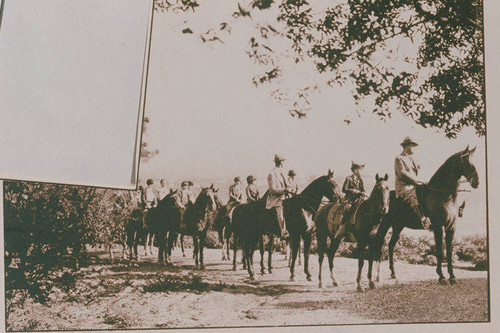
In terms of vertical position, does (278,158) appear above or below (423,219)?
above

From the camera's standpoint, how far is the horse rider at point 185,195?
3.19 metres

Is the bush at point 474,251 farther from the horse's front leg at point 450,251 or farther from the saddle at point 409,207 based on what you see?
the saddle at point 409,207

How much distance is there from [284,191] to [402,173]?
0.78 metres

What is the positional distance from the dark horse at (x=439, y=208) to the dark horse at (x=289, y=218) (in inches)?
16.5

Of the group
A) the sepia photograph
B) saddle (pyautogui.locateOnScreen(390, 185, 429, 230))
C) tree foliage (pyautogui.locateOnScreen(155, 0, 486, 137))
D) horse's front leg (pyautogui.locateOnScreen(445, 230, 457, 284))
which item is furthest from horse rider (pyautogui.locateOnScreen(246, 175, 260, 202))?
horse's front leg (pyautogui.locateOnScreen(445, 230, 457, 284))

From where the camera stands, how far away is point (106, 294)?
123 inches

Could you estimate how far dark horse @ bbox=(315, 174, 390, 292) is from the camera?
3.28m

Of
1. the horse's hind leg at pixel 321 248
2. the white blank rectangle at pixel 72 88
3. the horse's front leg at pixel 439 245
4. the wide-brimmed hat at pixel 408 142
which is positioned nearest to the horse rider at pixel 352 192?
the horse's hind leg at pixel 321 248

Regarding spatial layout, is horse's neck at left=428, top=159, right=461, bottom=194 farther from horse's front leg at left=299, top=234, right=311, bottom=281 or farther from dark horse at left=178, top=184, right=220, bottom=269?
dark horse at left=178, top=184, right=220, bottom=269

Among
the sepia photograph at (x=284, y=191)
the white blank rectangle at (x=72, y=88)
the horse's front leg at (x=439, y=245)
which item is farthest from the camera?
the horse's front leg at (x=439, y=245)

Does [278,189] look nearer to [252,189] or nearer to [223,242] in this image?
[252,189]

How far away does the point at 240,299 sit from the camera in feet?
10.5

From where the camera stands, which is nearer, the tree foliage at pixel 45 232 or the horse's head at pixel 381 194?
the tree foliage at pixel 45 232

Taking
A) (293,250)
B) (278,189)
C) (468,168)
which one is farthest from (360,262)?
(468,168)
